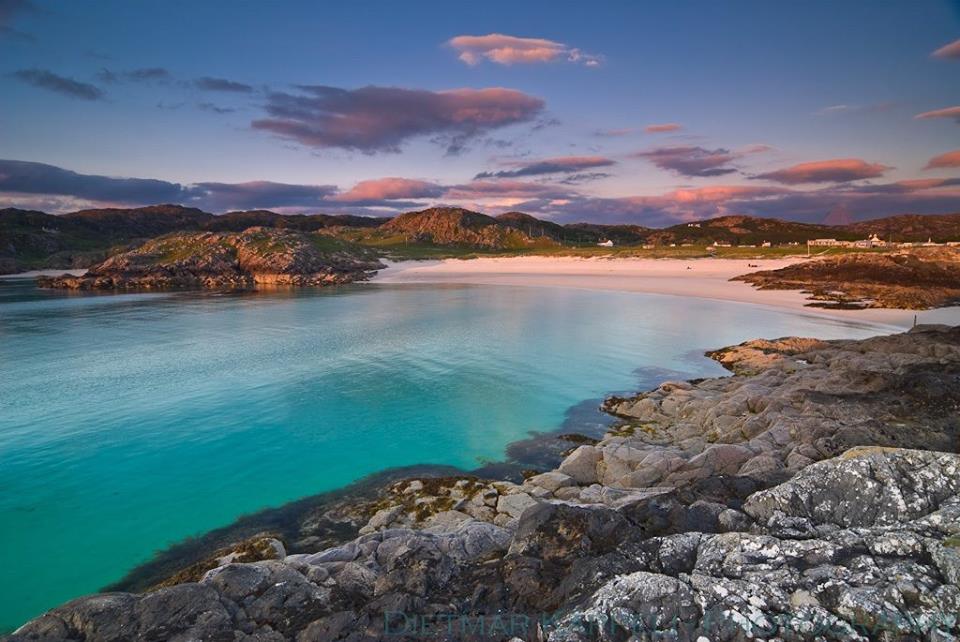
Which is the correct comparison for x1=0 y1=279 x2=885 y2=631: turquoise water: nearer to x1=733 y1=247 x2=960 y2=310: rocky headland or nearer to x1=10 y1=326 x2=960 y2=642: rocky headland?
x1=10 y1=326 x2=960 y2=642: rocky headland

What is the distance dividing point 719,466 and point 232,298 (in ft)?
255

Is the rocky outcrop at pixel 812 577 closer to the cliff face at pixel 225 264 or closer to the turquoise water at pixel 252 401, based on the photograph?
the turquoise water at pixel 252 401

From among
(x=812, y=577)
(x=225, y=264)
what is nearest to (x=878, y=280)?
(x=812, y=577)

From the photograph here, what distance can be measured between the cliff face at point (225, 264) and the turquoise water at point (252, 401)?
1920 inches

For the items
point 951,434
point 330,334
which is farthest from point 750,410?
point 330,334

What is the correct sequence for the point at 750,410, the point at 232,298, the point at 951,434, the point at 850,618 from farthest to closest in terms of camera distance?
the point at 232,298
the point at 750,410
the point at 951,434
the point at 850,618

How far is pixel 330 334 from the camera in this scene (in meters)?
44.0

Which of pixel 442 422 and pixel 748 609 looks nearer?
pixel 748 609

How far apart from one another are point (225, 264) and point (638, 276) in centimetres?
9097

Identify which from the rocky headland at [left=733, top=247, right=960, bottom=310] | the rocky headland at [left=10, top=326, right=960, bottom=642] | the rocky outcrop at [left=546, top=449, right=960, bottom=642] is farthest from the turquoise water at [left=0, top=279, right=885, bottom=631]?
the rocky outcrop at [left=546, top=449, right=960, bottom=642]

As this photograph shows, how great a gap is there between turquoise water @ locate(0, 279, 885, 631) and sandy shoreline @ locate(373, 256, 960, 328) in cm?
673

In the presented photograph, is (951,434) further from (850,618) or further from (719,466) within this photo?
(850,618)

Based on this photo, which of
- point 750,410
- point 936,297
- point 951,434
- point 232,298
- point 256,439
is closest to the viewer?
point 951,434

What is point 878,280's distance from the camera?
58.6 meters
